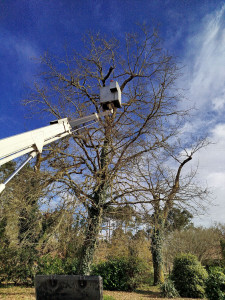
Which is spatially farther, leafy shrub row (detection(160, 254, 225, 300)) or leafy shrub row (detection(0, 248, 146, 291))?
leafy shrub row (detection(0, 248, 146, 291))

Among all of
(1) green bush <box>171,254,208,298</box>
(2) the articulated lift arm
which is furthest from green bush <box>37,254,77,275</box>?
(2) the articulated lift arm

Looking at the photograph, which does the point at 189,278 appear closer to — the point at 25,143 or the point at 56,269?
the point at 56,269

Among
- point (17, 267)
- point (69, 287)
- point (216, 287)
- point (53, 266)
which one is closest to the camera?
point (69, 287)

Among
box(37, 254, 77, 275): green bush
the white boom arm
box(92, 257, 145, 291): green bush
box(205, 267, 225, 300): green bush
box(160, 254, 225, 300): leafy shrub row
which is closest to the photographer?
the white boom arm

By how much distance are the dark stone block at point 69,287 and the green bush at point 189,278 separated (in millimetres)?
11197

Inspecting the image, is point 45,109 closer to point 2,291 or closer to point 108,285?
point 2,291

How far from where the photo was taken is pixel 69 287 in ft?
5.47

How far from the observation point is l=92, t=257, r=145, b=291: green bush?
38.6ft

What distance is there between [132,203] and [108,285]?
257 inches

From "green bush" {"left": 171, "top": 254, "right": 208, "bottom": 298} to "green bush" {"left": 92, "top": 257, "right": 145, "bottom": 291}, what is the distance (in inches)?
87.0

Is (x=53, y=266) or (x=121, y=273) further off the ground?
(x=53, y=266)

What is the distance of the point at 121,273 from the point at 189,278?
398 cm

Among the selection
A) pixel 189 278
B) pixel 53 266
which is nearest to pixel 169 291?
pixel 189 278

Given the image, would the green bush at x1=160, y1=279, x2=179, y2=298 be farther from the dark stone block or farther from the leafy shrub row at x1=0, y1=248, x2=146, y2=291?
the dark stone block
